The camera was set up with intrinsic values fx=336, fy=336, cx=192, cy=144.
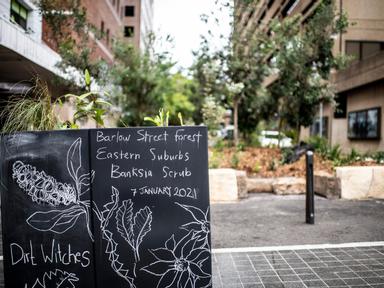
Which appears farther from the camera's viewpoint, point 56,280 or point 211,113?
point 211,113

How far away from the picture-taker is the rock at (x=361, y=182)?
26.5ft

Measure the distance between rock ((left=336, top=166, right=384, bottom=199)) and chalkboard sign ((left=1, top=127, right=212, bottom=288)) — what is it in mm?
6259

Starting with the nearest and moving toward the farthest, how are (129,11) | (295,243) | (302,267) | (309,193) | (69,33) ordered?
(302,267) < (295,243) < (309,193) < (69,33) < (129,11)

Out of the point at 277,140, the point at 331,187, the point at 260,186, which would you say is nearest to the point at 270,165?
the point at 260,186

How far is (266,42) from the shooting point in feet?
42.5

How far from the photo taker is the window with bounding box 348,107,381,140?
62.6 ft

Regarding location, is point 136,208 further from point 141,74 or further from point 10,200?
point 141,74

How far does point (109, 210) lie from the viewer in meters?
2.90

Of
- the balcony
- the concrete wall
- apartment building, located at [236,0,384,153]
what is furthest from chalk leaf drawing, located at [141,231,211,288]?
the concrete wall

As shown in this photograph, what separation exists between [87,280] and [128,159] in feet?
3.63

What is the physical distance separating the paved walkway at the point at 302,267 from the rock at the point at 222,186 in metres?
3.27

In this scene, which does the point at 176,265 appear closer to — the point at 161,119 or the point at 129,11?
the point at 161,119

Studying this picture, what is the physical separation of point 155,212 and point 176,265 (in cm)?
49

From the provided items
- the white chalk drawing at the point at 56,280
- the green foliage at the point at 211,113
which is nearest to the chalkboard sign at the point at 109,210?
the white chalk drawing at the point at 56,280
